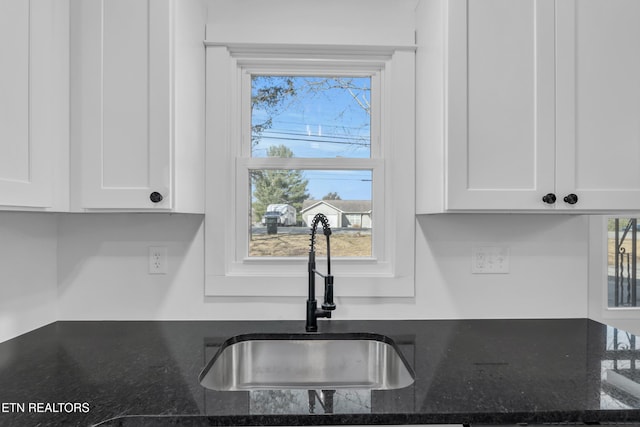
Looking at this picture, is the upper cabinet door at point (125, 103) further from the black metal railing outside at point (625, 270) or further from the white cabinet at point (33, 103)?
the black metal railing outside at point (625, 270)

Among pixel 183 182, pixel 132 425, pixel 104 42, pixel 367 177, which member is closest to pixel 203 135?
pixel 183 182

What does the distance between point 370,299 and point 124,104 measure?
3.99 ft

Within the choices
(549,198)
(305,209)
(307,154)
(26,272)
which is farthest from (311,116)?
(26,272)

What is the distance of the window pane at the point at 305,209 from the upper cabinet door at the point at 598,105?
0.78 meters

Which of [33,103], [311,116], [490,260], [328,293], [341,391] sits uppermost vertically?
[311,116]

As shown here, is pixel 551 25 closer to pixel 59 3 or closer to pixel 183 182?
pixel 183 182

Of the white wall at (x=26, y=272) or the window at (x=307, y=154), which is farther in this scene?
the window at (x=307, y=154)

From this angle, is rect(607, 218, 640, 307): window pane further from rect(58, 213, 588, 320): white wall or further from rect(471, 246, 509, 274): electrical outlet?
rect(471, 246, 509, 274): electrical outlet

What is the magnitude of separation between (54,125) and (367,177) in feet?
3.96

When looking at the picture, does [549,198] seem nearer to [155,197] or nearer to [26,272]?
[155,197]

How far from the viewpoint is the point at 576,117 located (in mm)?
1283

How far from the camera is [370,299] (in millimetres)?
1592

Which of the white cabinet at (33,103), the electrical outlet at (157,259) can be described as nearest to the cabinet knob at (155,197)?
the white cabinet at (33,103)

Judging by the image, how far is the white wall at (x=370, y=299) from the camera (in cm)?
157
